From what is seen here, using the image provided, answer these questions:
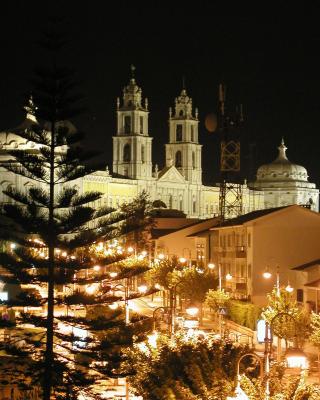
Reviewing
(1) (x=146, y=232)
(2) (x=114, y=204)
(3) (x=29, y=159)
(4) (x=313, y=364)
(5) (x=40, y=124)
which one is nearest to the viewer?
(3) (x=29, y=159)

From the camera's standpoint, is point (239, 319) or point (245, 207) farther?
point (245, 207)

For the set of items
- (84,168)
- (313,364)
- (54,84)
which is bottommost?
(313,364)

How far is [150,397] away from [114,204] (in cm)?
10511

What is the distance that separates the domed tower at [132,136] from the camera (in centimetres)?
12962

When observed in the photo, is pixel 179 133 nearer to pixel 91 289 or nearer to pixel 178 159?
pixel 178 159

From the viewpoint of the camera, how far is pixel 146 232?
303ft

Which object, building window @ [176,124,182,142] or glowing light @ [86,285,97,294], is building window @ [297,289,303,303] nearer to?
glowing light @ [86,285,97,294]

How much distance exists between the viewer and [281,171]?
6535 inches

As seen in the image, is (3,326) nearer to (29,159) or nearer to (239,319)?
(29,159)

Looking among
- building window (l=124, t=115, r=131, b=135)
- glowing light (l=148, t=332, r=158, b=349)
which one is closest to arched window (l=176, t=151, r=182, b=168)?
building window (l=124, t=115, r=131, b=135)

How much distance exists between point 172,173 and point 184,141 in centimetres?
583

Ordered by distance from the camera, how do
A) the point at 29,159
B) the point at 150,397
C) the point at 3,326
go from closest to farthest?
the point at 150,397, the point at 3,326, the point at 29,159

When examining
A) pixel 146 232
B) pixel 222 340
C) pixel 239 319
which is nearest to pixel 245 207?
pixel 146 232

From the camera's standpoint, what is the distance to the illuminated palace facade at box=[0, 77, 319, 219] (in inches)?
4990
